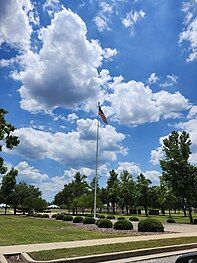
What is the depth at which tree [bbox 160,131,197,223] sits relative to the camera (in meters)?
40.2

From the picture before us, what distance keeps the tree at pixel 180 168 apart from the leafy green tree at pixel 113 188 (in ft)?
125

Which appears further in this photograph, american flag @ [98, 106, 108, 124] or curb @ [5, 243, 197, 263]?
american flag @ [98, 106, 108, 124]

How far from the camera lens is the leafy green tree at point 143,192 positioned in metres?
74.9

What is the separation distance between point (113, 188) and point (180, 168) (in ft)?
140

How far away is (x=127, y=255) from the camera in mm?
13883

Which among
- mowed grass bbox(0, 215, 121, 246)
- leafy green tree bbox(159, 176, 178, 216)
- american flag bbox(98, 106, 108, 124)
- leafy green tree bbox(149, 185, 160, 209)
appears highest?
american flag bbox(98, 106, 108, 124)

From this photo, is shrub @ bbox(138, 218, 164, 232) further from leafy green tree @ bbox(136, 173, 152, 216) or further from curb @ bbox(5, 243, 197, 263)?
leafy green tree @ bbox(136, 173, 152, 216)

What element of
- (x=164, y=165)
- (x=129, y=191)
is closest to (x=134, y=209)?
(x=129, y=191)

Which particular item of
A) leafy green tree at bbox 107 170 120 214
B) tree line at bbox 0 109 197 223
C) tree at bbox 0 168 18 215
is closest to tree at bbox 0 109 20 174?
tree line at bbox 0 109 197 223

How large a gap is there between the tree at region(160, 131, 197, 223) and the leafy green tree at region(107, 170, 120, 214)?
38.2 meters

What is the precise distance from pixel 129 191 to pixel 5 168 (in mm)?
49234

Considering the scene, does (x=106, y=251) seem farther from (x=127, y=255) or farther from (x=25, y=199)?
(x=25, y=199)

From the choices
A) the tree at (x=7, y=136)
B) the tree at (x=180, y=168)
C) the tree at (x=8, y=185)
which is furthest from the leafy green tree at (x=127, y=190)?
the tree at (x=7, y=136)

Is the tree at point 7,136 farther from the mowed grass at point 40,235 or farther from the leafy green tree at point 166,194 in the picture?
the leafy green tree at point 166,194
